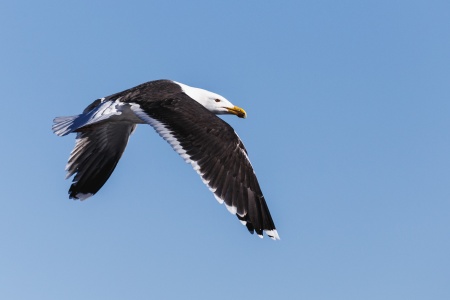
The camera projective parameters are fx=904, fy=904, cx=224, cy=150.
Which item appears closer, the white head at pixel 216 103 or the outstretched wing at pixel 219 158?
the outstretched wing at pixel 219 158

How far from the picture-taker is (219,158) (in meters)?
9.79

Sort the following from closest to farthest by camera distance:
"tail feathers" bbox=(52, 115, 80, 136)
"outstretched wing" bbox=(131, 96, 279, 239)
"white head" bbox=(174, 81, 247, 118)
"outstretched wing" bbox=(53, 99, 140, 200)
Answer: "outstretched wing" bbox=(131, 96, 279, 239), "tail feathers" bbox=(52, 115, 80, 136), "white head" bbox=(174, 81, 247, 118), "outstretched wing" bbox=(53, 99, 140, 200)

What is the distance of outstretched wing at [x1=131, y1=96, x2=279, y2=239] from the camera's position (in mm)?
9609

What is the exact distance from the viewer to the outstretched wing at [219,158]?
9.61 meters

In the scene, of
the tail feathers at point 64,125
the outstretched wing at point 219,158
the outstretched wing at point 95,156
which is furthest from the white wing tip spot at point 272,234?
the outstretched wing at point 95,156

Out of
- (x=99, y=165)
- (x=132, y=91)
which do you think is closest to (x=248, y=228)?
(x=132, y=91)

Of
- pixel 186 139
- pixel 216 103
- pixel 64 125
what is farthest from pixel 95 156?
pixel 186 139

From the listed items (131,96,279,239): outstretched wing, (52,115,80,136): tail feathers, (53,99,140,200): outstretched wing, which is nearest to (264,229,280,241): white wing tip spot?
(131,96,279,239): outstretched wing

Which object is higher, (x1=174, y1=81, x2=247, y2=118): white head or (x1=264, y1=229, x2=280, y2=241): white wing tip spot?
(x1=174, y1=81, x2=247, y2=118): white head

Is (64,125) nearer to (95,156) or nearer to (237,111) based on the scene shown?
(95,156)

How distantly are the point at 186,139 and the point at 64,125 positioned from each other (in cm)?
190

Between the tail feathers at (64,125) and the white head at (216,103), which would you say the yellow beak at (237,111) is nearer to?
the white head at (216,103)

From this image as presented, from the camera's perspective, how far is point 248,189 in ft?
32.1

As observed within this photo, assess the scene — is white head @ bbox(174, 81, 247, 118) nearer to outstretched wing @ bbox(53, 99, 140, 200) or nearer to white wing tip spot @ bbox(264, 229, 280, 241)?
outstretched wing @ bbox(53, 99, 140, 200)
